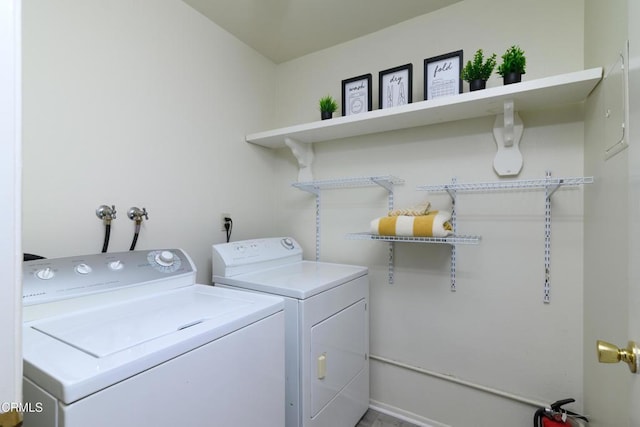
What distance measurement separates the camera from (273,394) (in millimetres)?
1106

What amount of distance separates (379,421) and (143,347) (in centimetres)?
166

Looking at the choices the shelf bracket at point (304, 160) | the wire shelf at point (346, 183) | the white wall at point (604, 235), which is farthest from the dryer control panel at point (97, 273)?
the white wall at point (604, 235)

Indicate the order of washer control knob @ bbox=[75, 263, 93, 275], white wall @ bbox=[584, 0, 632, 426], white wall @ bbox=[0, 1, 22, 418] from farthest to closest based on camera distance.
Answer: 1. washer control knob @ bbox=[75, 263, 93, 275]
2. white wall @ bbox=[584, 0, 632, 426]
3. white wall @ bbox=[0, 1, 22, 418]

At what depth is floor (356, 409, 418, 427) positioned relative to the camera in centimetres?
183

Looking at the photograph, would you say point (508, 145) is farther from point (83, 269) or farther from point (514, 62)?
point (83, 269)

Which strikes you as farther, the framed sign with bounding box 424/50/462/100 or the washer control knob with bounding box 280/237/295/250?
the washer control knob with bounding box 280/237/295/250

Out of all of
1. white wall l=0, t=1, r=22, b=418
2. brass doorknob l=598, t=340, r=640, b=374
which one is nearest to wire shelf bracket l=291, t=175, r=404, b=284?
brass doorknob l=598, t=340, r=640, b=374

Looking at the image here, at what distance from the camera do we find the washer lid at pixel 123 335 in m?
0.65

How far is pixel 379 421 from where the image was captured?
73.2 inches

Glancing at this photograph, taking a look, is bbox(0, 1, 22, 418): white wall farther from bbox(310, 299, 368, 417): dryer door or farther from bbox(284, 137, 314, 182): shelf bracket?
bbox(284, 137, 314, 182): shelf bracket

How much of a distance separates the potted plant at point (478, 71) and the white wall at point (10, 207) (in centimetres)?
162

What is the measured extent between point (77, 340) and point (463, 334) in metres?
1.76

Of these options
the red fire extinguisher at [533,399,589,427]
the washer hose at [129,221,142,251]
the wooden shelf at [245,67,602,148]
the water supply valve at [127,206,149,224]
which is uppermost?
the wooden shelf at [245,67,602,148]

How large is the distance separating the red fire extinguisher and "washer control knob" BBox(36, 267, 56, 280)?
210 centimetres
